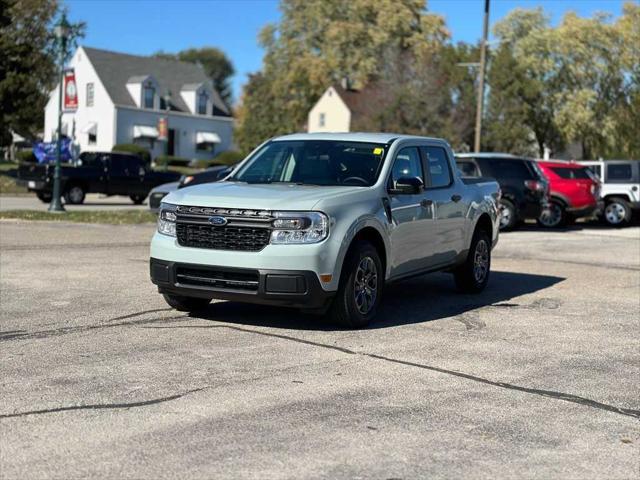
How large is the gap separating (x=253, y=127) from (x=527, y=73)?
82.5 ft

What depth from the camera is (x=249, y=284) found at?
766cm

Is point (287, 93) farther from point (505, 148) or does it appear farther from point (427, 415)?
Answer: point (427, 415)

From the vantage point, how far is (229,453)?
465 centimetres

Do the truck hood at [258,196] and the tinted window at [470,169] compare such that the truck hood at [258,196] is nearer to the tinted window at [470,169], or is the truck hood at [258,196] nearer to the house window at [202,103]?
the tinted window at [470,169]

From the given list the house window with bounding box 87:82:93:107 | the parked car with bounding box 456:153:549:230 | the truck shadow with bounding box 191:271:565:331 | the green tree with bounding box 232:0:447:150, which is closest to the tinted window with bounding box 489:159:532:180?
the parked car with bounding box 456:153:549:230

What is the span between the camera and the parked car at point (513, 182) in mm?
21594

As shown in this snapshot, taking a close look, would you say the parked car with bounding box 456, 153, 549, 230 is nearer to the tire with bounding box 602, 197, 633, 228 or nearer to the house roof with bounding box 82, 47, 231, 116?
the tire with bounding box 602, 197, 633, 228

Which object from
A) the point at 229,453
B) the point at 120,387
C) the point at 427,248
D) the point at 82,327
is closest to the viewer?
the point at 229,453

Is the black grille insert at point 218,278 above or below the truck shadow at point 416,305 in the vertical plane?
above

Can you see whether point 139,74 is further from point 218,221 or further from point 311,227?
point 311,227

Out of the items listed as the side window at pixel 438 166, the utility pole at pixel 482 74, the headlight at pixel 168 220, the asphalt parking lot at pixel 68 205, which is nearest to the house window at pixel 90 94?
the asphalt parking lot at pixel 68 205

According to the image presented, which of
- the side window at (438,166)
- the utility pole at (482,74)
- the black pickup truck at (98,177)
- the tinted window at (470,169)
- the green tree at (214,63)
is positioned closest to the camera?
the side window at (438,166)

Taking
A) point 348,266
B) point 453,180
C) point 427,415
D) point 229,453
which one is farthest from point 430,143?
point 229,453

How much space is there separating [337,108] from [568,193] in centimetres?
4678
